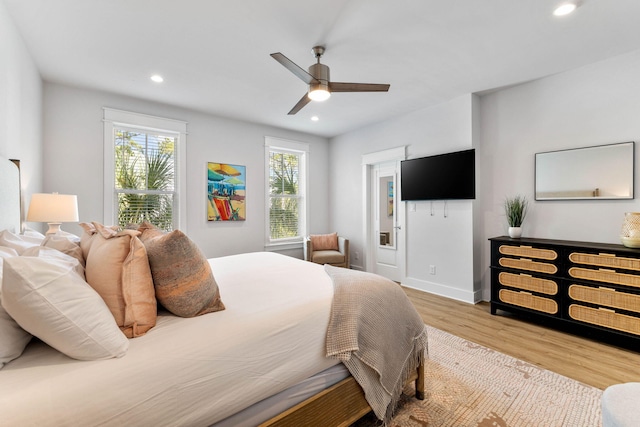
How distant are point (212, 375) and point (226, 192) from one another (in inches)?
142

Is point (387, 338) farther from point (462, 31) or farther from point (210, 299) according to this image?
point (462, 31)

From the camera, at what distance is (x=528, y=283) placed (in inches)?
116

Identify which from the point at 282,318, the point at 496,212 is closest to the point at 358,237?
the point at 496,212

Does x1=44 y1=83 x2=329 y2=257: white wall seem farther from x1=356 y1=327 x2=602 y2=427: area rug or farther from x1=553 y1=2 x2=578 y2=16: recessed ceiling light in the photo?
x1=553 y1=2 x2=578 y2=16: recessed ceiling light

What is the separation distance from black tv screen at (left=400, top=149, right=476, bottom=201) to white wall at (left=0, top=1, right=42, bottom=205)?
424 cm

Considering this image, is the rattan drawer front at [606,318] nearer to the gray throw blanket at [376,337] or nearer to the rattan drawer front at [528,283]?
the rattan drawer front at [528,283]

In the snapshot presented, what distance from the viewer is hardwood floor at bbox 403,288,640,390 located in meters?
2.08

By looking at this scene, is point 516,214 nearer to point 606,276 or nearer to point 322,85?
point 606,276

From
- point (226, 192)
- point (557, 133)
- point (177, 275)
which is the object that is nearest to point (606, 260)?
point (557, 133)

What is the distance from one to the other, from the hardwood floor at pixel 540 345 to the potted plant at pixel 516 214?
97 centimetres

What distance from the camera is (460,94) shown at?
3609 mm

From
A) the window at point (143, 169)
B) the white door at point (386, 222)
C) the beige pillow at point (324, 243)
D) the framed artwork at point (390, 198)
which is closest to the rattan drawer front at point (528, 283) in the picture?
the white door at point (386, 222)

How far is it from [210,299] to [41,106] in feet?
11.2

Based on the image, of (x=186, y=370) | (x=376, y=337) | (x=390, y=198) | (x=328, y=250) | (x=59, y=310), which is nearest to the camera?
(x=59, y=310)
